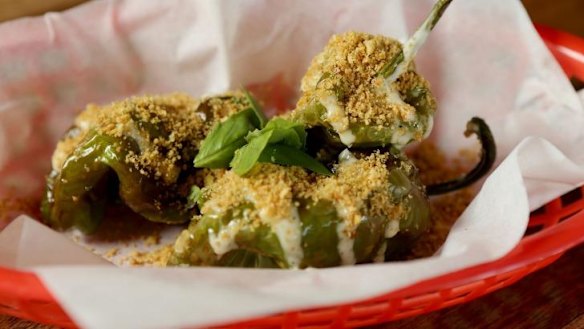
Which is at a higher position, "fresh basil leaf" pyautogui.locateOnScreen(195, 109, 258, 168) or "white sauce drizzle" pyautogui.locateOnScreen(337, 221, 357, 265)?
"fresh basil leaf" pyautogui.locateOnScreen(195, 109, 258, 168)

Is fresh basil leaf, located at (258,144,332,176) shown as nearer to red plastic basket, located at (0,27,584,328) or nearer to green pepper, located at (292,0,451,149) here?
green pepper, located at (292,0,451,149)

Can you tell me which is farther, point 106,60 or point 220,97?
point 106,60

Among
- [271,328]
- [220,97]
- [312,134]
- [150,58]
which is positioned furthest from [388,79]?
[150,58]

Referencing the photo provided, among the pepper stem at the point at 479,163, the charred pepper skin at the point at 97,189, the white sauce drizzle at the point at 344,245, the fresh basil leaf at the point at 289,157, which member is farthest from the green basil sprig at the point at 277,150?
the pepper stem at the point at 479,163

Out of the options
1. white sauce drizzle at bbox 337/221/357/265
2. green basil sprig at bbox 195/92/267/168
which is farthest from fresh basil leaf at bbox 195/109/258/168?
white sauce drizzle at bbox 337/221/357/265

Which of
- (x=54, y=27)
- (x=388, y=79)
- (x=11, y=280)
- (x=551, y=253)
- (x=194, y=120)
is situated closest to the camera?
(x=11, y=280)

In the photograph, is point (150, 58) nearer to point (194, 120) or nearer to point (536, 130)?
point (194, 120)
